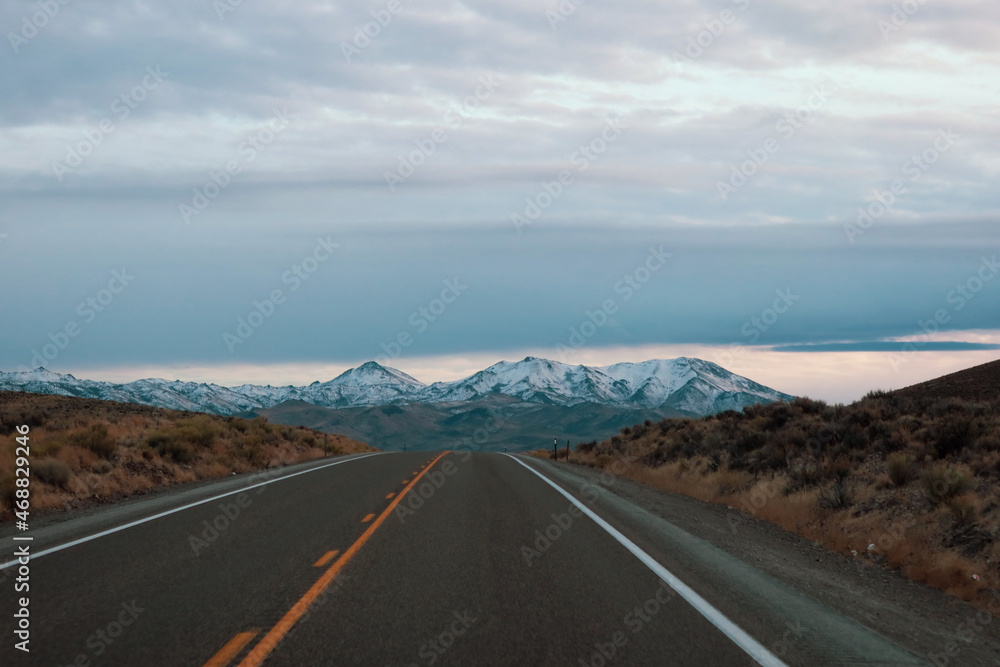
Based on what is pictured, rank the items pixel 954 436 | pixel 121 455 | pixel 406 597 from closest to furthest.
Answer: pixel 406 597 < pixel 954 436 < pixel 121 455

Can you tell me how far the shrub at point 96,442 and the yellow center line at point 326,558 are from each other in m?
13.3

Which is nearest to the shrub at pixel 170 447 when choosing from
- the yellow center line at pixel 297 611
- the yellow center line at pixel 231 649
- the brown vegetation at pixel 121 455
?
the brown vegetation at pixel 121 455

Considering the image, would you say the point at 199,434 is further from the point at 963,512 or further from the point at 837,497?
the point at 963,512

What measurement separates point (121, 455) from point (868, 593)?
61.0 feet

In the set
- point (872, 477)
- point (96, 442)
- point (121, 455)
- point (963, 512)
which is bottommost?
point (121, 455)

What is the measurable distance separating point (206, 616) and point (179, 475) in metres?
16.3

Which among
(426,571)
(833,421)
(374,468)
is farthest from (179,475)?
(833,421)

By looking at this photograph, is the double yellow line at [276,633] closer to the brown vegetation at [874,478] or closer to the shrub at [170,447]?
the brown vegetation at [874,478]

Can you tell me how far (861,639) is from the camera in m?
6.16

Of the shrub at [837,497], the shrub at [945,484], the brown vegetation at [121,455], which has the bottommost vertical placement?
the brown vegetation at [121,455]

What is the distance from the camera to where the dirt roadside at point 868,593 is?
6418 mm

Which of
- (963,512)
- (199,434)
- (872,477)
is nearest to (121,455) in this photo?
(199,434)

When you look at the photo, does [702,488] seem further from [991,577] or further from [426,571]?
[426,571]

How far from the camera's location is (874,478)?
583 inches
